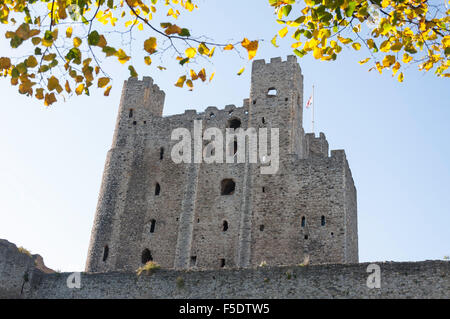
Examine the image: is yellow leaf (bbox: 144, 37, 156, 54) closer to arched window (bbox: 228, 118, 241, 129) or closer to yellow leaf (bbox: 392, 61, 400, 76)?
yellow leaf (bbox: 392, 61, 400, 76)

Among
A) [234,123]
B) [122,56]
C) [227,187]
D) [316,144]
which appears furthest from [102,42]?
[316,144]

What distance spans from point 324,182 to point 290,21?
1924cm

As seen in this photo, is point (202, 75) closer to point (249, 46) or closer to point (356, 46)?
point (249, 46)

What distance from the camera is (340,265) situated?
18781 millimetres

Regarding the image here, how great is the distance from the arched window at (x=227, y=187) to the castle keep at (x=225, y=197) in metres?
0.05

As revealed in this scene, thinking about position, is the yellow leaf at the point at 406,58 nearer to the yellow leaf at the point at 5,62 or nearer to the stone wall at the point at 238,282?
the yellow leaf at the point at 5,62

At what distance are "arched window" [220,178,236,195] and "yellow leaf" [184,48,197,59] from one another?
21220mm

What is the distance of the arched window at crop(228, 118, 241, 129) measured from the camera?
31.3 meters

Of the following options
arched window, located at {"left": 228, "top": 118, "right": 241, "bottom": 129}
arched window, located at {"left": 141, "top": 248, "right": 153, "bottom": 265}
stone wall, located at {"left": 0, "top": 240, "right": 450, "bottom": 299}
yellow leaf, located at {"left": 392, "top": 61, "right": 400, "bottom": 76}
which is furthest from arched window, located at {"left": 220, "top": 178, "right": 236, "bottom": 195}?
yellow leaf, located at {"left": 392, "top": 61, "right": 400, "bottom": 76}

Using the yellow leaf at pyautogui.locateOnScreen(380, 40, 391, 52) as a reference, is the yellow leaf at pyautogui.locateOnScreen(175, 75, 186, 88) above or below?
below

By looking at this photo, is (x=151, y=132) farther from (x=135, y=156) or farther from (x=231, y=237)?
(x=231, y=237)

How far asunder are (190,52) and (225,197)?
20.9 meters
